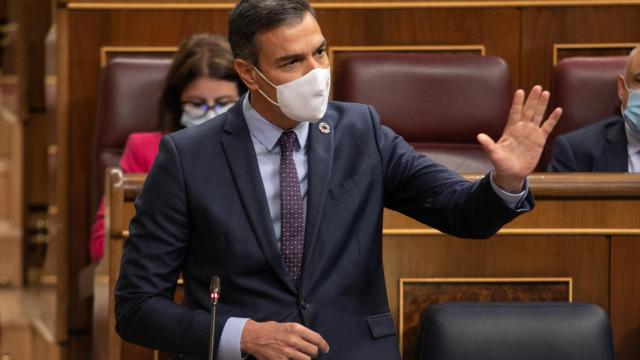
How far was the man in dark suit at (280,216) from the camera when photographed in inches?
28.3

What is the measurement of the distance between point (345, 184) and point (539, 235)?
0.25 metres

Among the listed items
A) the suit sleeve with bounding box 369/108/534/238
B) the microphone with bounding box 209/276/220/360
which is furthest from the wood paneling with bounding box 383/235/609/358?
the microphone with bounding box 209/276/220/360

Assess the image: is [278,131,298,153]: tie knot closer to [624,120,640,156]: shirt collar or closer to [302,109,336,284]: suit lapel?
[302,109,336,284]: suit lapel

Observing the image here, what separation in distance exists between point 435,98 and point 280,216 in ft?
1.90

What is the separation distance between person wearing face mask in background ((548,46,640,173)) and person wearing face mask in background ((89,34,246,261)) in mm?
323

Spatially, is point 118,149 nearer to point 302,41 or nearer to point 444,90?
point 444,90

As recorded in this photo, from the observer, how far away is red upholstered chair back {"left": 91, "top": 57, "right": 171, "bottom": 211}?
1.31 meters

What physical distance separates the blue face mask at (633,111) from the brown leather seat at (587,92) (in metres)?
0.14

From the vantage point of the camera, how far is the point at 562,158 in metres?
1.18

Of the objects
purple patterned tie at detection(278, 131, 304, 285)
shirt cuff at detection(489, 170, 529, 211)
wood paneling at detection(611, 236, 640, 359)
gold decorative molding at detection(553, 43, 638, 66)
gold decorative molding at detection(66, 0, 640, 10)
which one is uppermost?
gold decorative molding at detection(66, 0, 640, 10)

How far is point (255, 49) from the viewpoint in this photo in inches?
29.6

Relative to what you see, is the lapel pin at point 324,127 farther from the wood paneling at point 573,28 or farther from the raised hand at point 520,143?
the wood paneling at point 573,28

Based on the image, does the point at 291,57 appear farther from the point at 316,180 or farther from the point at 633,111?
the point at 633,111

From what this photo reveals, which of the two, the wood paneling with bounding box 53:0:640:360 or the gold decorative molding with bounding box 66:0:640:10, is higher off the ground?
the gold decorative molding with bounding box 66:0:640:10
